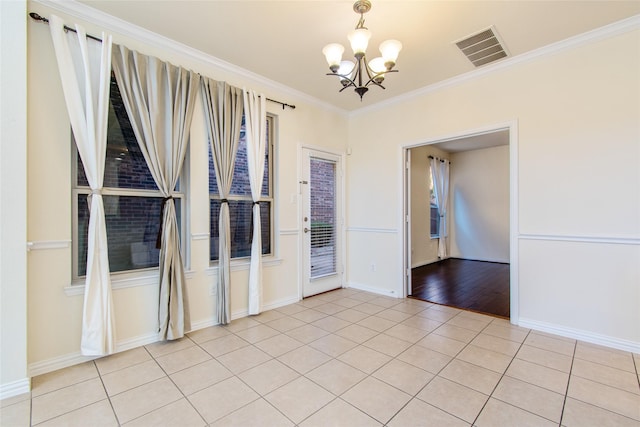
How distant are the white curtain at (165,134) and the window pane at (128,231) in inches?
6.3

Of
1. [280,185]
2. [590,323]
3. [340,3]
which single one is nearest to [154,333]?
[280,185]

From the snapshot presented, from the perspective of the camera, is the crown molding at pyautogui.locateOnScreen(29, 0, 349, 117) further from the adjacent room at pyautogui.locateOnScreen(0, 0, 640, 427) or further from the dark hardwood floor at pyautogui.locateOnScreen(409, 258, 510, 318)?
the dark hardwood floor at pyautogui.locateOnScreen(409, 258, 510, 318)

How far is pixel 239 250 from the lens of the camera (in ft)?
11.7

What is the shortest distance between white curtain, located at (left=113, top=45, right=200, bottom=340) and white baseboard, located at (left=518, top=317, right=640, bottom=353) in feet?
11.9

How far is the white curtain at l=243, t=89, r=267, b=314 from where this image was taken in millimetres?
3484

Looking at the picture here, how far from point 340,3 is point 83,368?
3.61 meters

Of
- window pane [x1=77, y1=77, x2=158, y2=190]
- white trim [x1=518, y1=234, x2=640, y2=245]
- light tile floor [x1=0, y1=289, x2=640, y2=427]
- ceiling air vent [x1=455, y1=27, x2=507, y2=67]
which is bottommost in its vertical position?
light tile floor [x1=0, y1=289, x2=640, y2=427]

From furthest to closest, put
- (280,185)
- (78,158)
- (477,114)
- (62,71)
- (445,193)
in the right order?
1. (445,193)
2. (280,185)
3. (477,114)
4. (78,158)
5. (62,71)

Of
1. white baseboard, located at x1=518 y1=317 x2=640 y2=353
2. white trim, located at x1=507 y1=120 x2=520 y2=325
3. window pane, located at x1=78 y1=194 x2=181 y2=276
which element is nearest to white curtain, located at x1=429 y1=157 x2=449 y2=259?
white trim, located at x1=507 y1=120 x2=520 y2=325

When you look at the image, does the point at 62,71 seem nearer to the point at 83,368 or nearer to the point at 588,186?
the point at 83,368

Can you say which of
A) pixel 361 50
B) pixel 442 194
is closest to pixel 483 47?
pixel 361 50

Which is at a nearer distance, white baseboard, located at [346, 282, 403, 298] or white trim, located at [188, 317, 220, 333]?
white trim, located at [188, 317, 220, 333]

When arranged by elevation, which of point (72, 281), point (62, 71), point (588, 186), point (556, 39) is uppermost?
point (556, 39)
